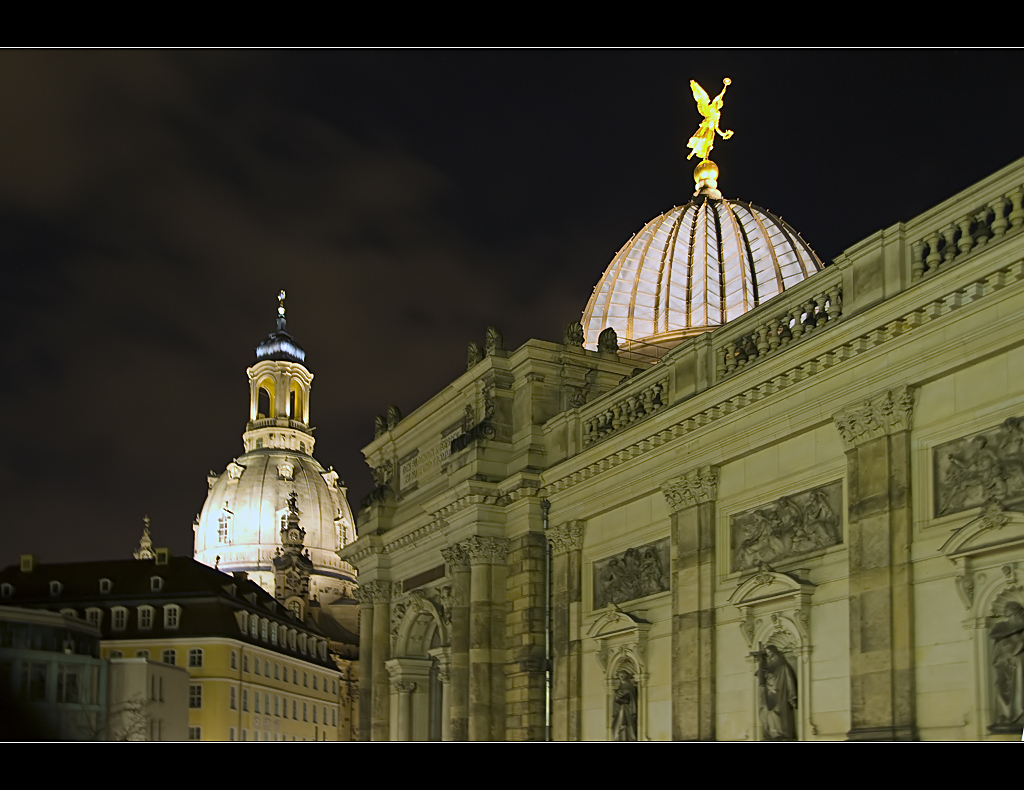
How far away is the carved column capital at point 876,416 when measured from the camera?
79.6 feet

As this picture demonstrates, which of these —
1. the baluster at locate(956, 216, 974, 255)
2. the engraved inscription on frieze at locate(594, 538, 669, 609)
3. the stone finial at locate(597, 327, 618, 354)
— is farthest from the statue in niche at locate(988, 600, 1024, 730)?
the stone finial at locate(597, 327, 618, 354)

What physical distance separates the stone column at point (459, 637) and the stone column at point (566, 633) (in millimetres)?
3160

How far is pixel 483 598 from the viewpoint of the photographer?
124 feet

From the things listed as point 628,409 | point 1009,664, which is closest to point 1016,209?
point 1009,664

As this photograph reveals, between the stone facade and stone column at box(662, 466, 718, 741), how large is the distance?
0.05 m

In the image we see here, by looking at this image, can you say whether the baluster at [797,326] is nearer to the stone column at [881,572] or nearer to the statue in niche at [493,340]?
the stone column at [881,572]

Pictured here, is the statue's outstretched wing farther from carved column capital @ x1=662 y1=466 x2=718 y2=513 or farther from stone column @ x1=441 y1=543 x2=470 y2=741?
carved column capital @ x1=662 y1=466 x2=718 y2=513

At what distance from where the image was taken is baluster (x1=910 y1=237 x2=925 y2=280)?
2438cm

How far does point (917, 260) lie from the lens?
24.5 m

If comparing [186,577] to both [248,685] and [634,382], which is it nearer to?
[248,685]

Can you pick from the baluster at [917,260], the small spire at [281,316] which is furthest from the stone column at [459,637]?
the small spire at [281,316]

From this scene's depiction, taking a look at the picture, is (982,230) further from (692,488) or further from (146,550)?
(146,550)

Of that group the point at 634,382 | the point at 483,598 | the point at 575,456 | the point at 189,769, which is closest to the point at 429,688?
the point at 483,598

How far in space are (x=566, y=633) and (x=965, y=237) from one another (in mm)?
16336
